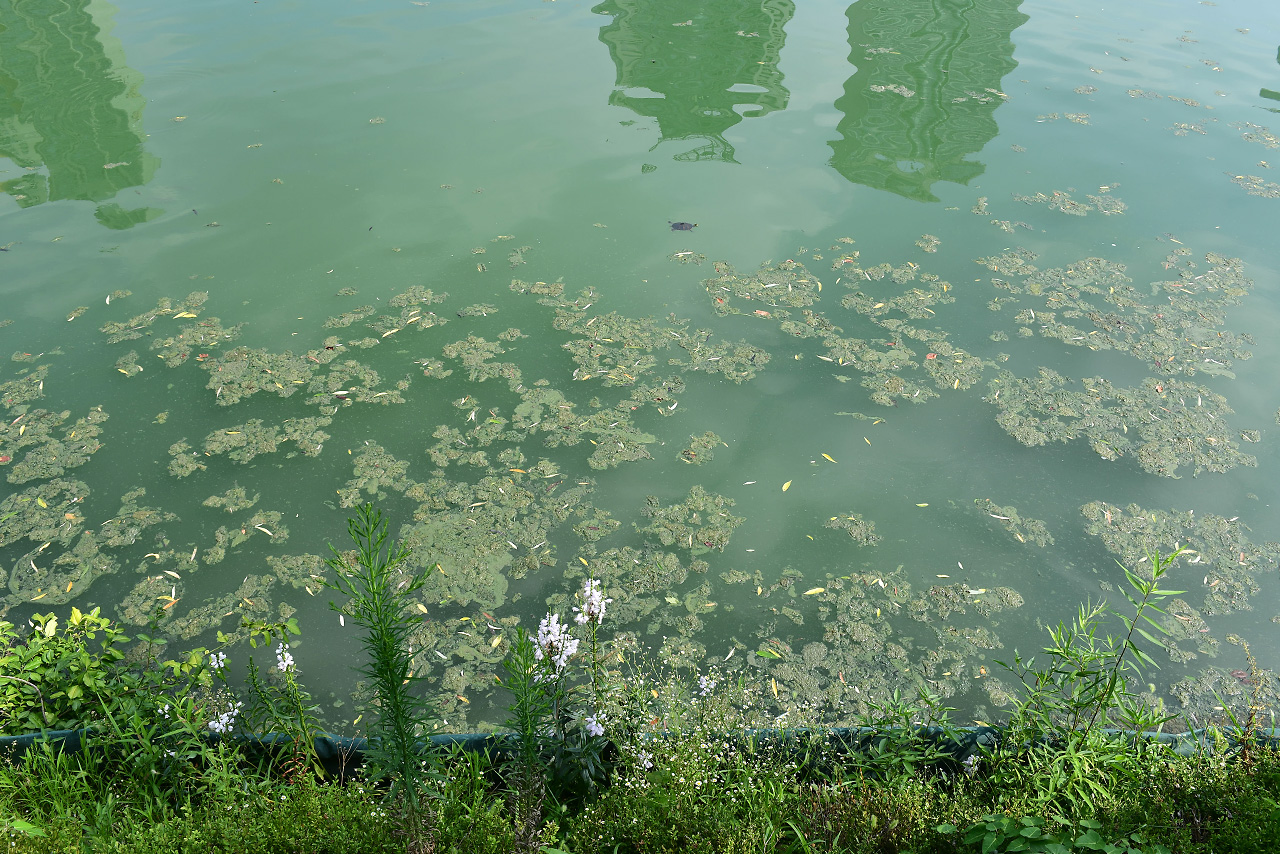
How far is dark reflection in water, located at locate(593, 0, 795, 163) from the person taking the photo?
5.59m

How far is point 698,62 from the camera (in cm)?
642

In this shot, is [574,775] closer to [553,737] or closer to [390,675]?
[553,737]

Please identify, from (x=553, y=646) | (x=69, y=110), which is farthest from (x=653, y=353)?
(x=69, y=110)

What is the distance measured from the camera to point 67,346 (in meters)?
3.51

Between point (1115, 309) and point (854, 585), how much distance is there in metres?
2.38

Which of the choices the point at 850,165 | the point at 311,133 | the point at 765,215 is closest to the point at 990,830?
the point at 765,215

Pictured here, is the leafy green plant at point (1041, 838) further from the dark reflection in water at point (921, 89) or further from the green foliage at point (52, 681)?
the dark reflection in water at point (921, 89)

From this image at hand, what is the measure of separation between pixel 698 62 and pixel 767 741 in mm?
5920

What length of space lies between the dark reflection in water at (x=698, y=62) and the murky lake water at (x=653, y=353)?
0.20ft

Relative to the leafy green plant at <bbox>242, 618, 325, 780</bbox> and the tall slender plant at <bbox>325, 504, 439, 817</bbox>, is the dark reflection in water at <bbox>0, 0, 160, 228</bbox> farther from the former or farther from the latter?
the tall slender plant at <bbox>325, 504, 439, 817</bbox>

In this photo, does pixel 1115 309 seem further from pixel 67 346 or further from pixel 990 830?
pixel 67 346

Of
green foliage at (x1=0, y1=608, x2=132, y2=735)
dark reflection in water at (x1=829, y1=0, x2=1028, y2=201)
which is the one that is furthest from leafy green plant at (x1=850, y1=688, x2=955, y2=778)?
dark reflection in water at (x1=829, y1=0, x2=1028, y2=201)

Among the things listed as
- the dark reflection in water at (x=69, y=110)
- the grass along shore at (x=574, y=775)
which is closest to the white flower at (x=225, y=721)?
the grass along shore at (x=574, y=775)

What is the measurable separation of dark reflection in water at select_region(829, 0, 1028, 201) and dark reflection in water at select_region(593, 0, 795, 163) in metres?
0.72
